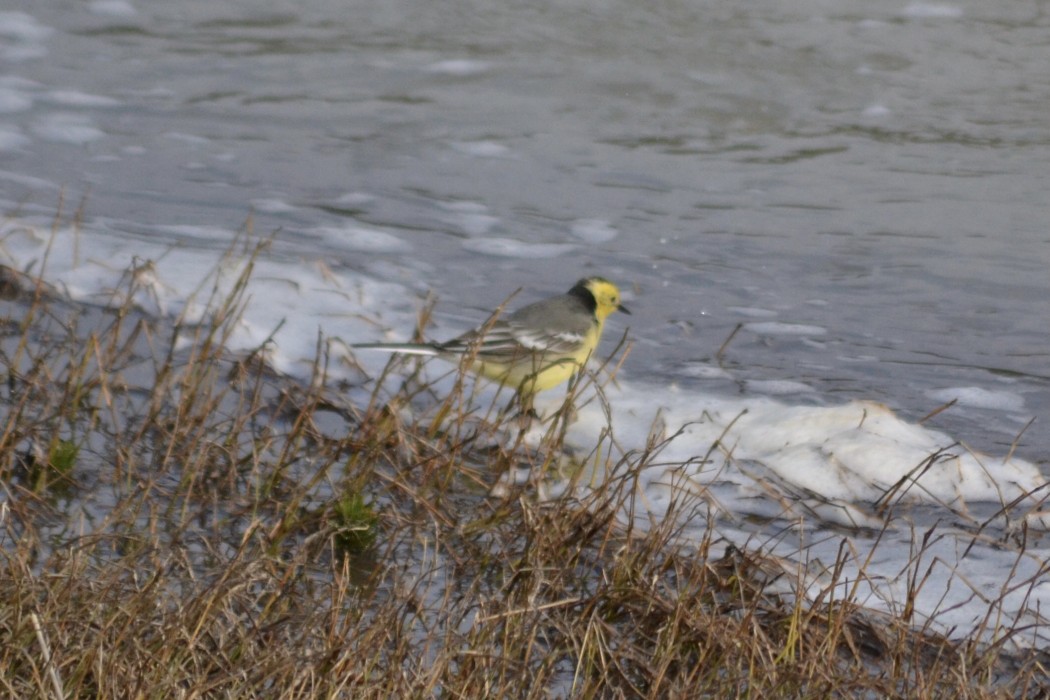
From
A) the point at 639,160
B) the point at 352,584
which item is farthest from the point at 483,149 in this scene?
the point at 352,584

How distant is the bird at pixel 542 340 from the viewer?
5.85m

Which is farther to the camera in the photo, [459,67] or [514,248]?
[459,67]

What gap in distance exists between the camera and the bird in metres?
5.85

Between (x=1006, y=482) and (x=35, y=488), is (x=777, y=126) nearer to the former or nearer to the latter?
(x=1006, y=482)

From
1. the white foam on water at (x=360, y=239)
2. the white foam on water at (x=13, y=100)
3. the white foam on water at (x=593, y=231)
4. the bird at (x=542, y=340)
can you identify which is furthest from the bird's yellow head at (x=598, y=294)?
the white foam on water at (x=13, y=100)

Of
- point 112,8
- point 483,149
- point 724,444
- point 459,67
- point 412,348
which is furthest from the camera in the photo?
point 112,8

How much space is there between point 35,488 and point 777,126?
27.9ft

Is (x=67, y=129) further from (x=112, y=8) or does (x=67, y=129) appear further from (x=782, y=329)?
(x=782, y=329)

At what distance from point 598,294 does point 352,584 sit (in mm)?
3244

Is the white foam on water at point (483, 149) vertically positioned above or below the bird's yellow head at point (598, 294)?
below

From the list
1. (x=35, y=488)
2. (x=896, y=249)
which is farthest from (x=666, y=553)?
(x=896, y=249)

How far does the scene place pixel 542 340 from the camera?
20.9ft

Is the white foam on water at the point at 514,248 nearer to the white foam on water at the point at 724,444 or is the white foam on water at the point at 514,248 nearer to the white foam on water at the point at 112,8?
the white foam on water at the point at 724,444

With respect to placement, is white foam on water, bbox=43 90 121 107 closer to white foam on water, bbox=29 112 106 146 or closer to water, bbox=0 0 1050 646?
water, bbox=0 0 1050 646
